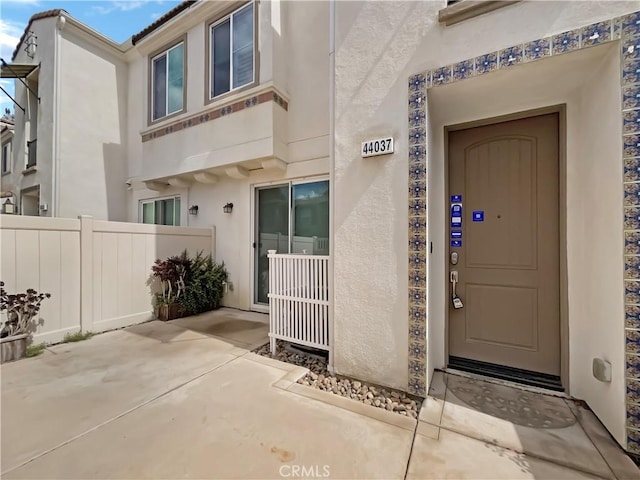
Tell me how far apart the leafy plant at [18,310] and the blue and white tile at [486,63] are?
5.32 meters

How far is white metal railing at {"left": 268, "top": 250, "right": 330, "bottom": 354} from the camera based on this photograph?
3047 mm

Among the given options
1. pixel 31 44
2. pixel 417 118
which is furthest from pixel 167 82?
pixel 417 118

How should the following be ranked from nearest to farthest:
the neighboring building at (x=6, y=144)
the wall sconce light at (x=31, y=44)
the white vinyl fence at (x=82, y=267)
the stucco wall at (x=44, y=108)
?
the white vinyl fence at (x=82, y=267), the stucco wall at (x=44, y=108), the wall sconce light at (x=31, y=44), the neighboring building at (x=6, y=144)

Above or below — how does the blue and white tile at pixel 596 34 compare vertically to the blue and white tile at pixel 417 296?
above

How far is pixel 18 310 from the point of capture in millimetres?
3195

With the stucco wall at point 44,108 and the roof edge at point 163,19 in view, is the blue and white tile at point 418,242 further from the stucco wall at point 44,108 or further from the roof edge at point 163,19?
the stucco wall at point 44,108

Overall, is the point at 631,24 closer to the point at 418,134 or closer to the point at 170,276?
the point at 418,134

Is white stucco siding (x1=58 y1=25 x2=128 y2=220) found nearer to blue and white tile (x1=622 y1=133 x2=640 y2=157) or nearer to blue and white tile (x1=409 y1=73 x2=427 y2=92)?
blue and white tile (x1=409 y1=73 x2=427 y2=92)

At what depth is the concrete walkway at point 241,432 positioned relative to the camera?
63.4 inches

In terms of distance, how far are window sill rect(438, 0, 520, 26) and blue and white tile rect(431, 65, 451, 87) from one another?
397mm

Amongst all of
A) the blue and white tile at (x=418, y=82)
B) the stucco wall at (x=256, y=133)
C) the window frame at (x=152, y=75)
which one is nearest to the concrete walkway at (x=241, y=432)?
the blue and white tile at (x=418, y=82)

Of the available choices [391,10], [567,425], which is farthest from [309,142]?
[567,425]

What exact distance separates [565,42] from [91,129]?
29.4 ft

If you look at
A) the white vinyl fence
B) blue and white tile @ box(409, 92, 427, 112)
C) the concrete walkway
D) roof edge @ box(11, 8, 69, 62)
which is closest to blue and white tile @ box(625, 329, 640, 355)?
the concrete walkway
